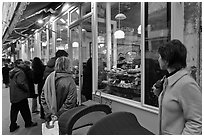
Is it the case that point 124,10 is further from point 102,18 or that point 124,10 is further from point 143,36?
point 143,36

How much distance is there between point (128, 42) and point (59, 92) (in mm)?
2410

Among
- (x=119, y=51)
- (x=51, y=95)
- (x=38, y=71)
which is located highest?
(x=119, y=51)

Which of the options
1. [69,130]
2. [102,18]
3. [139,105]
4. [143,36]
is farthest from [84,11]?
[69,130]

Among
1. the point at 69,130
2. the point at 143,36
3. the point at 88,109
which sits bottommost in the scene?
the point at 69,130

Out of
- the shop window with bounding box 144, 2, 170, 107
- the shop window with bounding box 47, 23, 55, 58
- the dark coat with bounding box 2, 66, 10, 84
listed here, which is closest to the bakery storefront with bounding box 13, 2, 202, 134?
the shop window with bounding box 144, 2, 170, 107

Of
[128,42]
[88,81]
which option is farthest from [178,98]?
[128,42]

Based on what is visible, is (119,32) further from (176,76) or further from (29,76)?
(176,76)

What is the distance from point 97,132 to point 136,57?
218cm

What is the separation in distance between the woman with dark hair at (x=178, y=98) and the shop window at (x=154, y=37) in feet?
3.84

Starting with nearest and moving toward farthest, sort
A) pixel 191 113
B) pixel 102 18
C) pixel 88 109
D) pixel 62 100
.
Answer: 1. pixel 191 113
2. pixel 88 109
3. pixel 62 100
4. pixel 102 18

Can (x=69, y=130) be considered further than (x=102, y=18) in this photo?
No

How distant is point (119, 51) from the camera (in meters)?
4.62

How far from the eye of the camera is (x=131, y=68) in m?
3.54

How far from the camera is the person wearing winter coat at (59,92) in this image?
2.51m
